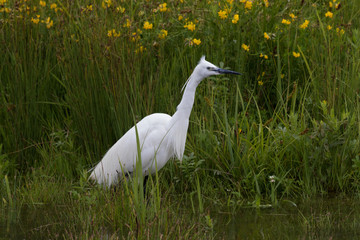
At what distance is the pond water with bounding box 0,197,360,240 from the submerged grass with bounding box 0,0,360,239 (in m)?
0.05

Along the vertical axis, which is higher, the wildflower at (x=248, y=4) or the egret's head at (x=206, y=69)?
the wildflower at (x=248, y=4)

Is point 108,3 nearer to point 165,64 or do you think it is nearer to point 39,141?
point 165,64

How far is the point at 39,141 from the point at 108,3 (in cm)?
137

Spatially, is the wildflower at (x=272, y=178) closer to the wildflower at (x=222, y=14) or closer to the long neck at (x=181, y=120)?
the long neck at (x=181, y=120)

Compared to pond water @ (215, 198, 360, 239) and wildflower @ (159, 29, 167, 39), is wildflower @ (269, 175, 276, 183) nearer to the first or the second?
pond water @ (215, 198, 360, 239)

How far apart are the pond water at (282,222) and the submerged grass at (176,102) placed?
0.05m

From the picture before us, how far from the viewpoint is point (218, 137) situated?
4.85 m

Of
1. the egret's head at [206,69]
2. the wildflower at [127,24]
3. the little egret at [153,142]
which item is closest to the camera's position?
the egret's head at [206,69]

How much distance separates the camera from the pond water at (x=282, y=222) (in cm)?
359

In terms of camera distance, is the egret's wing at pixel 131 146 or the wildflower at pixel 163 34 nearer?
the egret's wing at pixel 131 146

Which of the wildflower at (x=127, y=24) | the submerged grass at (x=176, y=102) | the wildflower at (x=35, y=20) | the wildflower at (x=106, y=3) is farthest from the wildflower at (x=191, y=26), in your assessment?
the wildflower at (x=35, y=20)

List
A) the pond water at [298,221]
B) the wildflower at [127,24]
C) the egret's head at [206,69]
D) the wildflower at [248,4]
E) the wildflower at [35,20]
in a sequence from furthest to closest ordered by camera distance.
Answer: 1. the wildflower at [248,4]
2. the wildflower at [35,20]
3. the wildflower at [127,24]
4. the egret's head at [206,69]
5. the pond water at [298,221]

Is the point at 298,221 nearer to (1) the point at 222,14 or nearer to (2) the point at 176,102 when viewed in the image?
(2) the point at 176,102

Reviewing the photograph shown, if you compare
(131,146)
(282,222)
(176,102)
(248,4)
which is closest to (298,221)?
(282,222)
